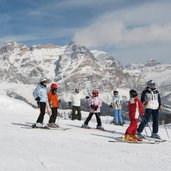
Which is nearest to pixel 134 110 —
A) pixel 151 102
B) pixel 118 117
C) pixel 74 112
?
pixel 151 102

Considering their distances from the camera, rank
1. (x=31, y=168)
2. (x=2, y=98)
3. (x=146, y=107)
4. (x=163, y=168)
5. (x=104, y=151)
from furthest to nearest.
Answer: (x=2, y=98) → (x=146, y=107) → (x=104, y=151) → (x=163, y=168) → (x=31, y=168)

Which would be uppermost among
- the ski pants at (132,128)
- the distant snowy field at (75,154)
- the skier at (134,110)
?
the skier at (134,110)

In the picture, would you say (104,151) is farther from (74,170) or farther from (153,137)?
(153,137)

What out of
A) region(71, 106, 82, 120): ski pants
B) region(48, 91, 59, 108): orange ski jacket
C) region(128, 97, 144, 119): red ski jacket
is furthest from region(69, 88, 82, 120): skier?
region(128, 97, 144, 119): red ski jacket

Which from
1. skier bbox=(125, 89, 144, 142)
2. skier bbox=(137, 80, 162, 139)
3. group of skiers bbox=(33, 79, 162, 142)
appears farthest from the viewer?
skier bbox=(137, 80, 162, 139)

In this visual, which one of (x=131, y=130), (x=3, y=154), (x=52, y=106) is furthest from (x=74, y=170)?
(x=52, y=106)

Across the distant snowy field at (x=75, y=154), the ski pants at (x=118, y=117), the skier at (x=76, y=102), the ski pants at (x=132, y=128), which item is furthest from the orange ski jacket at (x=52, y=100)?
the skier at (x=76, y=102)

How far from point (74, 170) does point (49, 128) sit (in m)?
7.02

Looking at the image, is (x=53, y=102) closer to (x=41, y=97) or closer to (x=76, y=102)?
(x=41, y=97)

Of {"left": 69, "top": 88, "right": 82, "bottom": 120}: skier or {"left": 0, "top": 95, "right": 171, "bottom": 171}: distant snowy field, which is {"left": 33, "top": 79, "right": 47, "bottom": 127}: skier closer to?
{"left": 0, "top": 95, "right": 171, "bottom": 171}: distant snowy field

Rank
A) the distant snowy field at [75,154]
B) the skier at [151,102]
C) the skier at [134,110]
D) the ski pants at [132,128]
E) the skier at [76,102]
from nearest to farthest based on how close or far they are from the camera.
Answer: the distant snowy field at [75,154] < the ski pants at [132,128] < the skier at [134,110] < the skier at [151,102] < the skier at [76,102]

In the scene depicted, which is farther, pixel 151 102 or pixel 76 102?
pixel 76 102

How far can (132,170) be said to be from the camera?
24.3 ft

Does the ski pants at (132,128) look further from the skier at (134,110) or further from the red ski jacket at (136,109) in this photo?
the red ski jacket at (136,109)
